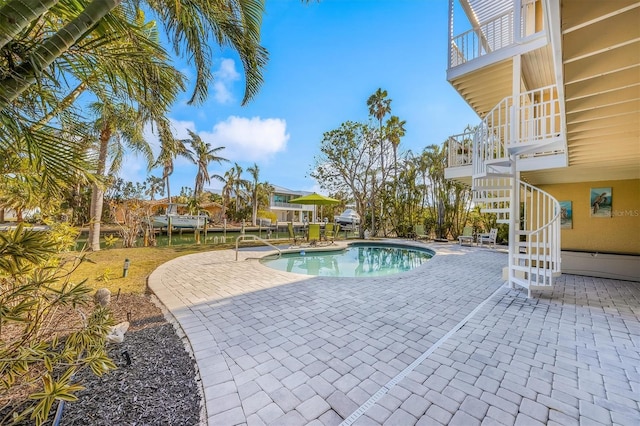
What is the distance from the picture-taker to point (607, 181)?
7.14 meters

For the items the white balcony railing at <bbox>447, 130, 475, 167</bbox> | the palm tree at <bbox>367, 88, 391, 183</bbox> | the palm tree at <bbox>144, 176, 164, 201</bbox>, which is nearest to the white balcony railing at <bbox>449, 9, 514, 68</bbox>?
the white balcony railing at <bbox>447, 130, 475, 167</bbox>

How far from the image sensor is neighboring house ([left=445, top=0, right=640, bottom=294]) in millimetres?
2693

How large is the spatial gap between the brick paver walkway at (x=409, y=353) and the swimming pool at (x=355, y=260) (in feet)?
10.3

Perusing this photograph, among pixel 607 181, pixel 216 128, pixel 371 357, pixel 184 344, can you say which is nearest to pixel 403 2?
pixel 607 181

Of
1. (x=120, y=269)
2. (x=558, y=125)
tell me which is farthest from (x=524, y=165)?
(x=120, y=269)

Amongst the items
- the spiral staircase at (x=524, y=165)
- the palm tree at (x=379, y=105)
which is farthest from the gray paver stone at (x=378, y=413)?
the palm tree at (x=379, y=105)

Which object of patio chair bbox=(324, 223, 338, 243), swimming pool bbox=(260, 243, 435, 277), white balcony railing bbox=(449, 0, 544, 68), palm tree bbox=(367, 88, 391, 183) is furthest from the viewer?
palm tree bbox=(367, 88, 391, 183)

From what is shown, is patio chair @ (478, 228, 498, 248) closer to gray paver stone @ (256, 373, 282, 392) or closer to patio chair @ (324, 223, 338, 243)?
patio chair @ (324, 223, 338, 243)

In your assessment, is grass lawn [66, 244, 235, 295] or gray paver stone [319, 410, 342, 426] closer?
gray paver stone [319, 410, 342, 426]

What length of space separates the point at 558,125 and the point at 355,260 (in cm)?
746

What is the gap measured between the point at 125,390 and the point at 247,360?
3.45ft

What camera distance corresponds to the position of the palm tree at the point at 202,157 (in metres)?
26.1

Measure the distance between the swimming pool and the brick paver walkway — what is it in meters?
3.15

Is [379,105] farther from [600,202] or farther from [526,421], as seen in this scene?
[526,421]
